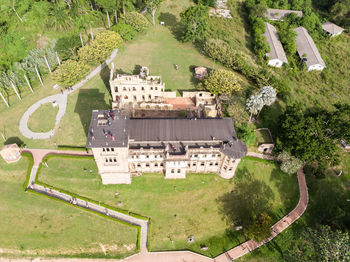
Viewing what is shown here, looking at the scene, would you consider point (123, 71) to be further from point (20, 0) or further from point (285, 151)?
point (285, 151)

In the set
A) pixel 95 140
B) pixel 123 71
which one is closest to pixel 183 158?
pixel 95 140

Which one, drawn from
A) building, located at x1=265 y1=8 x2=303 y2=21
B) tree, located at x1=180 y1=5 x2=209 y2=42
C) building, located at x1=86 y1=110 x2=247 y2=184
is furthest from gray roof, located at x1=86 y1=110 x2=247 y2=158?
building, located at x1=265 y1=8 x2=303 y2=21

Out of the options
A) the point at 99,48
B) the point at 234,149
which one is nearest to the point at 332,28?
the point at 234,149

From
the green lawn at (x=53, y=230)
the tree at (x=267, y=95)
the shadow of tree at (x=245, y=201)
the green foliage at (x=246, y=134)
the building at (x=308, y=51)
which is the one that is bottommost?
the green lawn at (x=53, y=230)

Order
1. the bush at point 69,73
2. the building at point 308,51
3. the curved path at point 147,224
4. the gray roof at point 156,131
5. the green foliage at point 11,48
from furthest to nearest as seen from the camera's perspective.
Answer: the building at point 308,51 < the green foliage at point 11,48 < the bush at point 69,73 < the gray roof at point 156,131 < the curved path at point 147,224

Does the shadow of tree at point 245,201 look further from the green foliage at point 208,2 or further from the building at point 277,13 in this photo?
the green foliage at point 208,2

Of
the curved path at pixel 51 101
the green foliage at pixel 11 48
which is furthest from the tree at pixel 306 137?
the green foliage at pixel 11 48

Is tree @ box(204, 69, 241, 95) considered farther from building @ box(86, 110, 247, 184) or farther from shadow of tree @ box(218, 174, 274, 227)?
shadow of tree @ box(218, 174, 274, 227)
